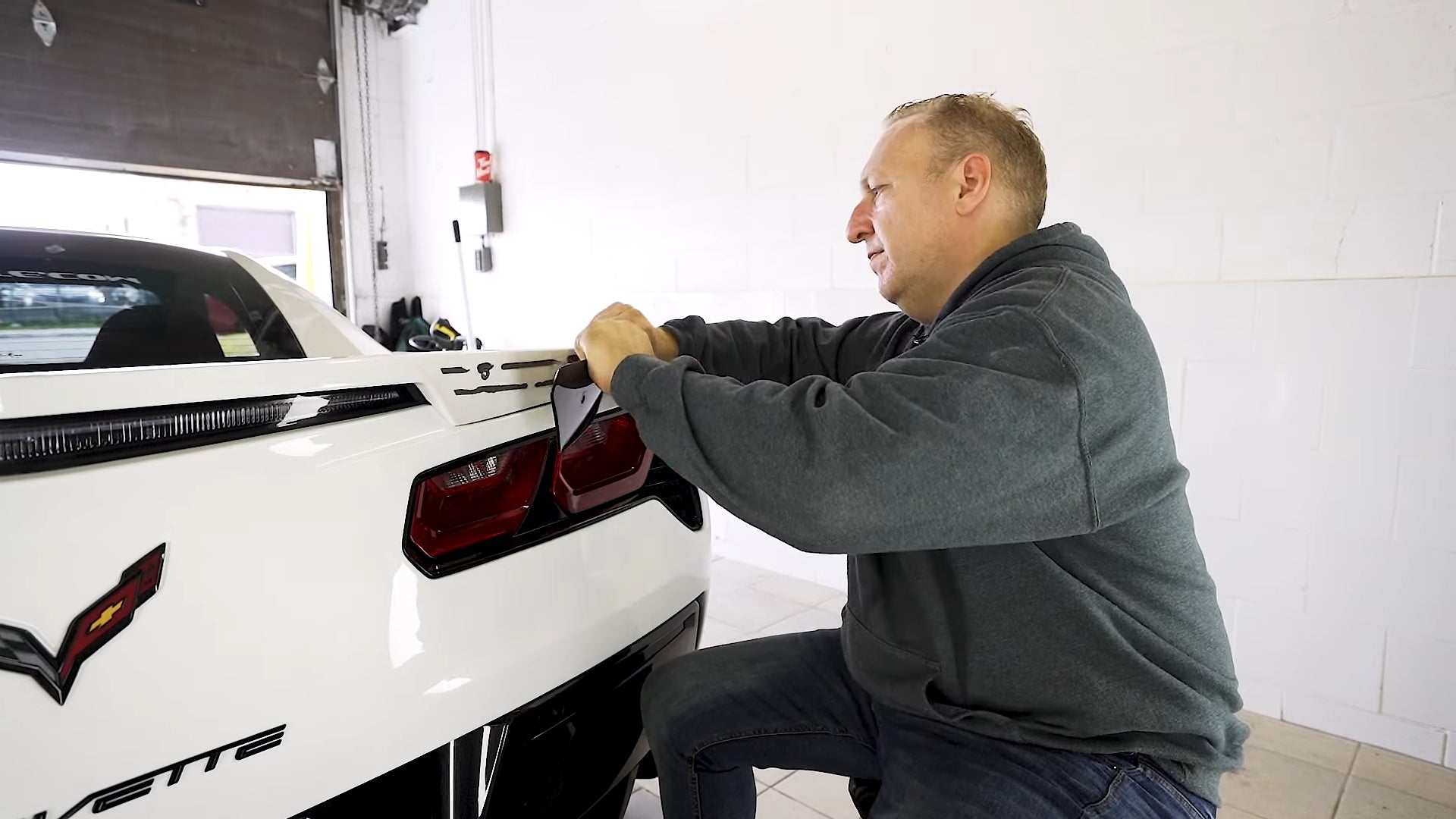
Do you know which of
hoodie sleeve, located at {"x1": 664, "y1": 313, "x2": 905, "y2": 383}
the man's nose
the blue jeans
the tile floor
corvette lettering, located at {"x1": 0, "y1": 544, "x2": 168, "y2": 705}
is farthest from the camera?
the tile floor

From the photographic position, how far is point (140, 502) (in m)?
0.67

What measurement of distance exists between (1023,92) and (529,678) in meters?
2.34

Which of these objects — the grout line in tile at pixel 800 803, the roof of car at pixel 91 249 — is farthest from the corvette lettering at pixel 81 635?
the grout line in tile at pixel 800 803

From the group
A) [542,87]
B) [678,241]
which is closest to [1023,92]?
[678,241]

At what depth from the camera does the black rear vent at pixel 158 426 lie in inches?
25.0

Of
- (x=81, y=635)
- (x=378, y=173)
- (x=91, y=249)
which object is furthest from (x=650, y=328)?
(x=378, y=173)

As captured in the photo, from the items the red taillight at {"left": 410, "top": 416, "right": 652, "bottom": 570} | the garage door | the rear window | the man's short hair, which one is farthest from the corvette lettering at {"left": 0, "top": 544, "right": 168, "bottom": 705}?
the garage door

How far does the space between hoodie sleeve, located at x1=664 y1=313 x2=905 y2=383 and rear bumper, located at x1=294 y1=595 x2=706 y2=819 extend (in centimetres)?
44

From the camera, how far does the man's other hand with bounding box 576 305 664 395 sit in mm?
1021

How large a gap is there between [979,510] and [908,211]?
0.49 meters

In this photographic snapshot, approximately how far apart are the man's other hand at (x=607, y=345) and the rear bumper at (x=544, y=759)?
404 millimetres

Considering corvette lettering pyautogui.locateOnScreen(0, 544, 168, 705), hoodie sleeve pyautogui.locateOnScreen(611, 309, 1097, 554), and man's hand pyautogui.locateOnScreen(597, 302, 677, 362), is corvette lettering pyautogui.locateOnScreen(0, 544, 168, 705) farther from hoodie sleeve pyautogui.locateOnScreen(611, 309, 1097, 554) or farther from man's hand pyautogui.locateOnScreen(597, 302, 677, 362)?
man's hand pyautogui.locateOnScreen(597, 302, 677, 362)

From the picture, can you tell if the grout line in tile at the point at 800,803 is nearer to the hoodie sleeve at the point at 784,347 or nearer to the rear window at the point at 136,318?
the hoodie sleeve at the point at 784,347

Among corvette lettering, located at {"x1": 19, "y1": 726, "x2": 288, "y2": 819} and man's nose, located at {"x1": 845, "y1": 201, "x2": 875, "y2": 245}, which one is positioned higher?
man's nose, located at {"x1": 845, "y1": 201, "x2": 875, "y2": 245}
